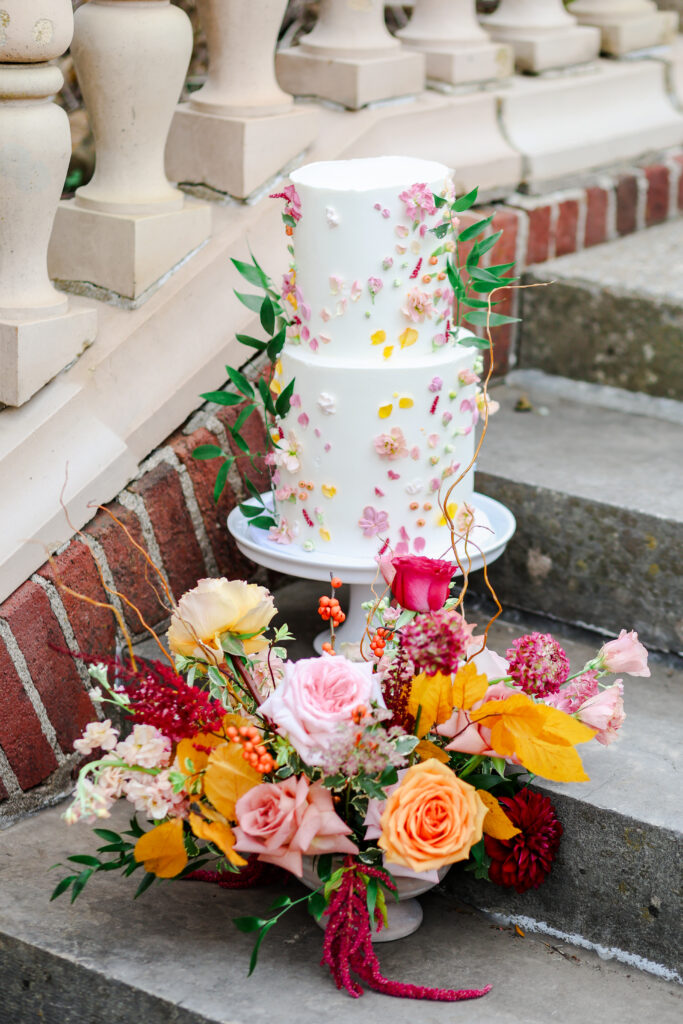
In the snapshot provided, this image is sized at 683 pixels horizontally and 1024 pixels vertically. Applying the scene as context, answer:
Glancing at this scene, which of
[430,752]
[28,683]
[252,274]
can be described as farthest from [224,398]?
[430,752]

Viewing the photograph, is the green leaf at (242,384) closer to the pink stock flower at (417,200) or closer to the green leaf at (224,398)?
the green leaf at (224,398)

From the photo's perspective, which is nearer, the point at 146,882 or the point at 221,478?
the point at 146,882

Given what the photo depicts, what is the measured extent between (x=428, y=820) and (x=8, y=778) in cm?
49

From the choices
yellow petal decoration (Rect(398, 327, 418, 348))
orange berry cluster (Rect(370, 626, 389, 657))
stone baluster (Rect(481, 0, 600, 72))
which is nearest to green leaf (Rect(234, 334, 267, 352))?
yellow petal decoration (Rect(398, 327, 418, 348))

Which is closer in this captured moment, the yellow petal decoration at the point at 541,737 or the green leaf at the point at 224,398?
the yellow petal decoration at the point at 541,737

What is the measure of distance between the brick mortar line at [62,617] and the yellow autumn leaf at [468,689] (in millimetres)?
406

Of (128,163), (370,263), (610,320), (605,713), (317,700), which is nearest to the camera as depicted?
(317,700)

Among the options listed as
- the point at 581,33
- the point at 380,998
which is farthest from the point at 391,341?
the point at 581,33

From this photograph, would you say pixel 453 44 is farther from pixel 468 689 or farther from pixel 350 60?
pixel 468 689

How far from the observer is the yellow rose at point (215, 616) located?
115 centimetres

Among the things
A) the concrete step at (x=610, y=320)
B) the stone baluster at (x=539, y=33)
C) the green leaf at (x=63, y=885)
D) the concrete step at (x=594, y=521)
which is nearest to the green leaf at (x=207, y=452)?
the concrete step at (x=594, y=521)

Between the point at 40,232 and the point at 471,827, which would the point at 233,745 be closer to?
the point at 471,827

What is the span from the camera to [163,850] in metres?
1.13

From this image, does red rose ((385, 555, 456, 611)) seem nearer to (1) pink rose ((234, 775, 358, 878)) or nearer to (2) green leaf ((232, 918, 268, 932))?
(1) pink rose ((234, 775, 358, 878))
